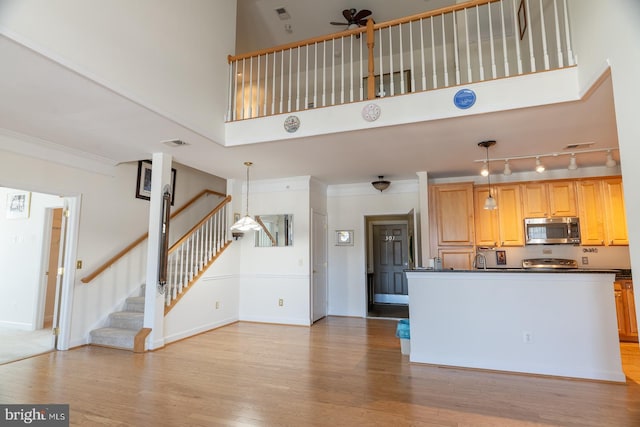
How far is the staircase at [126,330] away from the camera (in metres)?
4.40

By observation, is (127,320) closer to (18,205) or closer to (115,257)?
(115,257)

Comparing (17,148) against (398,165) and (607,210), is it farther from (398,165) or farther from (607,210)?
(607,210)

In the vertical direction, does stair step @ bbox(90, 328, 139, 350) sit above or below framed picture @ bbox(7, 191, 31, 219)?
below

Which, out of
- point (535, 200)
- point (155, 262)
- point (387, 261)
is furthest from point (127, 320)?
point (535, 200)

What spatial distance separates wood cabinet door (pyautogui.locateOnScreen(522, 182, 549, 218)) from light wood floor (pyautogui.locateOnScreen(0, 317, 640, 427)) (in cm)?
209

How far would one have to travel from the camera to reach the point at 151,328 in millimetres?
4410

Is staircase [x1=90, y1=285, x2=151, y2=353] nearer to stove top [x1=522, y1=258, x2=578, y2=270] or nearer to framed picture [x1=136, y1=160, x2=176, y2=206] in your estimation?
framed picture [x1=136, y1=160, x2=176, y2=206]

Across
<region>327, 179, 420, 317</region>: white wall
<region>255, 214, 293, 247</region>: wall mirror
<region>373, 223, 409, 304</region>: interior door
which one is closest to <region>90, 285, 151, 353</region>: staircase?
<region>255, 214, 293, 247</region>: wall mirror

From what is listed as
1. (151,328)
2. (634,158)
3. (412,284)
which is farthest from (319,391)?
(634,158)

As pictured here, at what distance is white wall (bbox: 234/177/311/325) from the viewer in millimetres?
6043

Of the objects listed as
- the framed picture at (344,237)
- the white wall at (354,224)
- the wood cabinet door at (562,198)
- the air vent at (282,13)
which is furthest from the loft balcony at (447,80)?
the framed picture at (344,237)

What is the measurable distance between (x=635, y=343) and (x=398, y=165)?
415 centimetres

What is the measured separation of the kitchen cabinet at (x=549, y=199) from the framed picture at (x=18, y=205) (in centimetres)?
835
